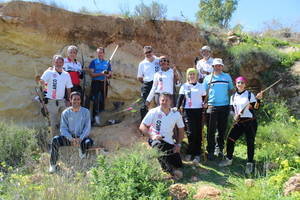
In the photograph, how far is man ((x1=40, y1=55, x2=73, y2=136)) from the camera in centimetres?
665

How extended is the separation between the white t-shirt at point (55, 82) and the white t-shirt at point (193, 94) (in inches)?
94.8

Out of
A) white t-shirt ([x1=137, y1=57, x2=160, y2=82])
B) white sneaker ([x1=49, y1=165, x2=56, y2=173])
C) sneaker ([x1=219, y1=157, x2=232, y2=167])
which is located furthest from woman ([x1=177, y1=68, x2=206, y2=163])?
white sneaker ([x1=49, y1=165, x2=56, y2=173])

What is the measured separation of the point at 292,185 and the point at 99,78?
4.69 meters

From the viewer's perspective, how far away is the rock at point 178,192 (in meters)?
4.71

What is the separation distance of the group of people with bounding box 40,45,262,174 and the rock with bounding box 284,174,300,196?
3.52 feet

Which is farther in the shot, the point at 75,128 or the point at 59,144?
the point at 75,128

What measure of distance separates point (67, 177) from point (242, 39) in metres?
8.18

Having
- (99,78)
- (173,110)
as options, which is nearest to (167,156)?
(173,110)

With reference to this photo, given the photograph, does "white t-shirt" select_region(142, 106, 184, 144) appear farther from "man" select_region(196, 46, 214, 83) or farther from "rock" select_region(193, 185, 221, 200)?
"man" select_region(196, 46, 214, 83)

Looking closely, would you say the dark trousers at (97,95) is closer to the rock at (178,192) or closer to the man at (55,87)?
the man at (55,87)

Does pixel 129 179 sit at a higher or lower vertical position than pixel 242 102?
lower

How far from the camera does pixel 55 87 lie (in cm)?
667

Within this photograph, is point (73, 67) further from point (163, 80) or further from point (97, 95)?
point (163, 80)

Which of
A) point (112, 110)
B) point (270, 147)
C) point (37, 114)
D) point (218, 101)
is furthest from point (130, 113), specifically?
point (270, 147)
